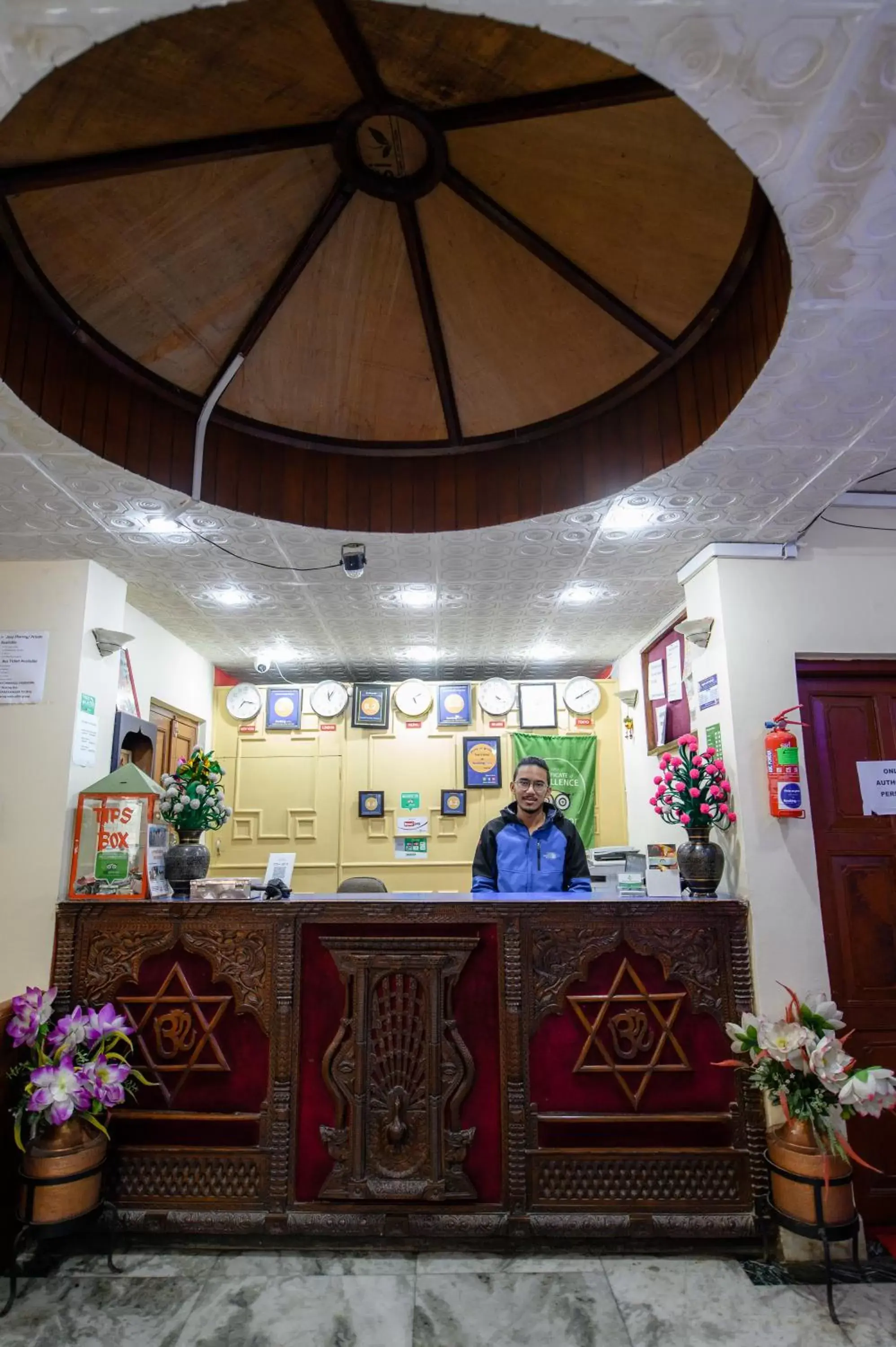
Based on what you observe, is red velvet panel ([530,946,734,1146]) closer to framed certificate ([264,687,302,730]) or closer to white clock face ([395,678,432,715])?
white clock face ([395,678,432,715])

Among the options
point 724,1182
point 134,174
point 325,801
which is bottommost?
point 724,1182

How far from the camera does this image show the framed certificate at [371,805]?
5.80 m

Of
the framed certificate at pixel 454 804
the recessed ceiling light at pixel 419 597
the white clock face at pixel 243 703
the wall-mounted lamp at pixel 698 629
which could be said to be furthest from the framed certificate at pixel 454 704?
the wall-mounted lamp at pixel 698 629

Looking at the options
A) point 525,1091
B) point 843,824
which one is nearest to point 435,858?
point 525,1091

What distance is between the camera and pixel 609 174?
2.01m

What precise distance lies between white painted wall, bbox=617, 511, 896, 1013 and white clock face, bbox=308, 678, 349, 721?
3.14 meters

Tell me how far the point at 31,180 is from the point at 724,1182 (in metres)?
4.02

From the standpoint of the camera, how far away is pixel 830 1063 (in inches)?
104

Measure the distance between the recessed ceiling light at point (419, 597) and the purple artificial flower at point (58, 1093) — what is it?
8.58ft

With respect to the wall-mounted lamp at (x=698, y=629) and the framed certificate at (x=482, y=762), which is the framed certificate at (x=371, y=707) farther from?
the wall-mounted lamp at (x=698, y=629)

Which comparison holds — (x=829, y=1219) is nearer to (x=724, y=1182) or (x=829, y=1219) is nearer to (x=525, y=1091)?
(x=724, y=1182)

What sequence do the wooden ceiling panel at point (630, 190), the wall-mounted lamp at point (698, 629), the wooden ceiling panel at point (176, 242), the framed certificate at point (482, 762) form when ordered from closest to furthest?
1. the wooden ceiling panel at point (630, 190)
2. the wooden ceiling panel at point (176, 242)
3. the wall-mounted lamp at point (698, 629)
4. the framed certificate at point (482, 762)

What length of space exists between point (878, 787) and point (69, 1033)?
352 centimetres

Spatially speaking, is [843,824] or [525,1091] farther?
[843,824]
